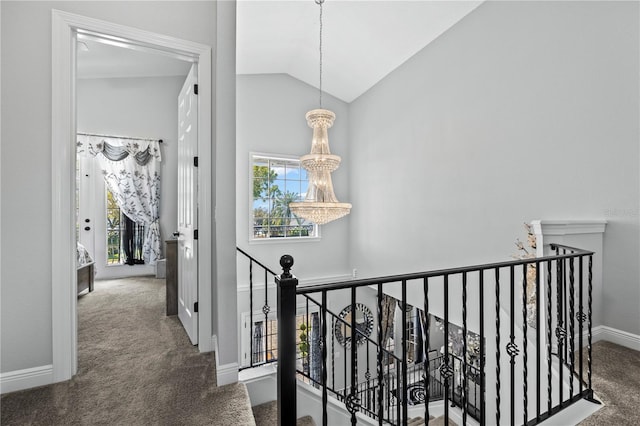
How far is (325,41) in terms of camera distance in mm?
4367

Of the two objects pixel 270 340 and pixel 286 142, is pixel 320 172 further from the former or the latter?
pixel 270 340

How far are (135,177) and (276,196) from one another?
232 centimetres

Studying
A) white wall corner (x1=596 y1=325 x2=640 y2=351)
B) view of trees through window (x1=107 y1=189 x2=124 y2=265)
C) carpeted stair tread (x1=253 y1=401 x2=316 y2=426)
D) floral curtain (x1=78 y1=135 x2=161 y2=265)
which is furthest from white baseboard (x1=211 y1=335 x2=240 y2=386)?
view of trees through window (x1=107 y1=189 x2=124 y2=265)

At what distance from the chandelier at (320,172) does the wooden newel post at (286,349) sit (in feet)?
8.00

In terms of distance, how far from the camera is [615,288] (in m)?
2.48

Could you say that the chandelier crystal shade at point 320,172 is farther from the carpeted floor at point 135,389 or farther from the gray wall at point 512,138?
the carpeted floor at point 135,389

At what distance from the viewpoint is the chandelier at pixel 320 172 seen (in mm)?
3562

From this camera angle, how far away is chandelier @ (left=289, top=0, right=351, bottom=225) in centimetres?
356

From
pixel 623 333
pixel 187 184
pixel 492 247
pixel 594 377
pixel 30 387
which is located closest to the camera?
pixel 30 387

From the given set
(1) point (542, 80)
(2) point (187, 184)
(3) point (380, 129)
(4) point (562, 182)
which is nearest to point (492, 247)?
(4) point (562, 182)

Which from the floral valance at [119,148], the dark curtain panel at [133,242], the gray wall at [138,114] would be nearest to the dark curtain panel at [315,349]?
the gray wall at [138,114]

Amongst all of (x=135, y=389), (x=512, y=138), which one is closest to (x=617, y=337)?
(x=512, y=138)

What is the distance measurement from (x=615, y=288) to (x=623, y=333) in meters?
0.36

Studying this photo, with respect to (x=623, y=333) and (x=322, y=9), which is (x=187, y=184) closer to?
(x=322, y=9)
